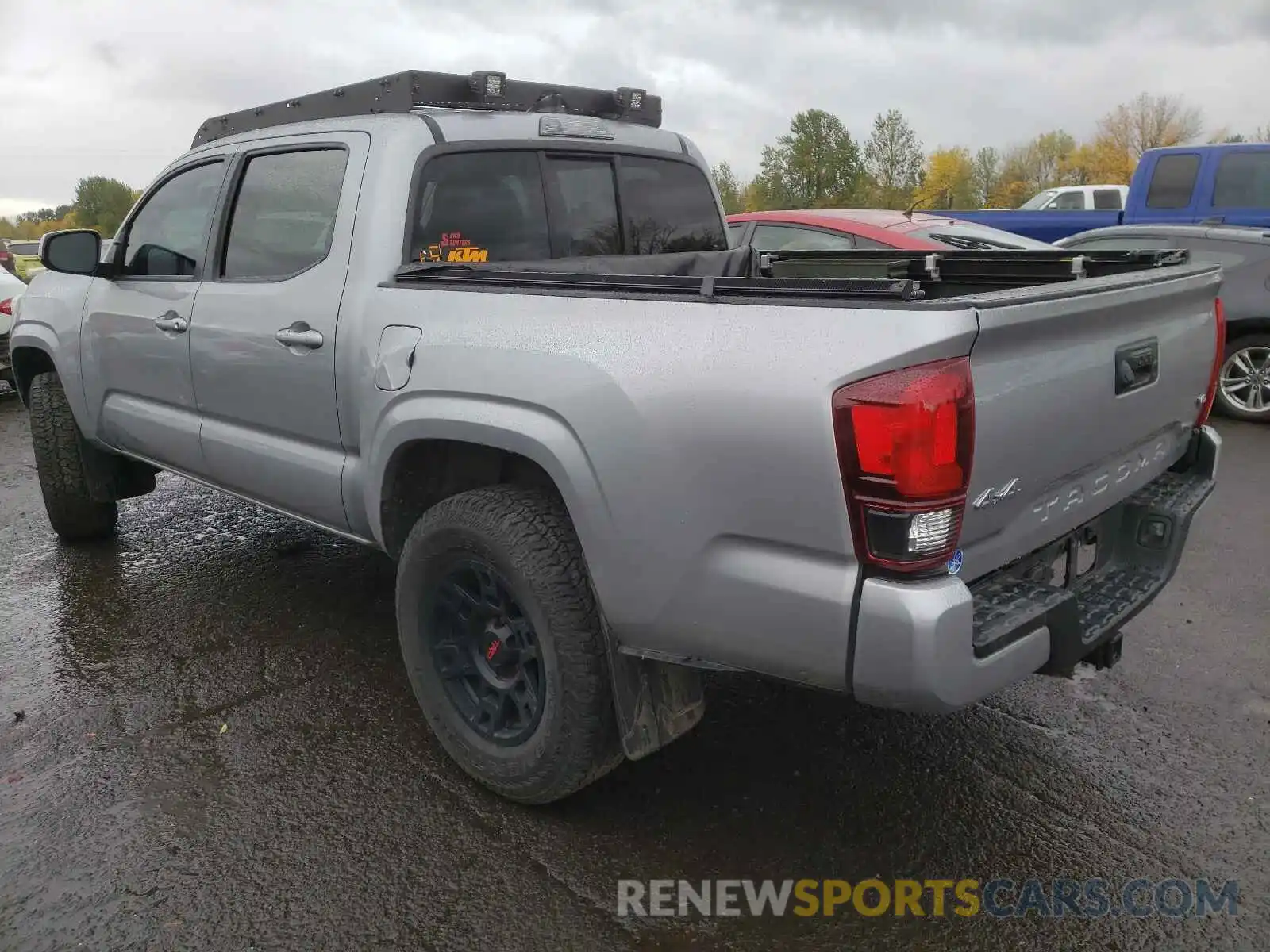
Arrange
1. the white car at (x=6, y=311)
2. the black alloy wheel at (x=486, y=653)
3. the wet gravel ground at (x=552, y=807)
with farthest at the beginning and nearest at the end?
the white car at (x=6, y=311)
the black alloy wheel at (x=486, y=653)
the wet gravel ground at (x=552, y=807)

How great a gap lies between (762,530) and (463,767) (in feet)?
4.32

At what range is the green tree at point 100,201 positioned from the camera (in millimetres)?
70750

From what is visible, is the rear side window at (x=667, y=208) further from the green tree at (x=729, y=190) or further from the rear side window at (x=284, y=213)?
the green tree at (x=729, y=190)

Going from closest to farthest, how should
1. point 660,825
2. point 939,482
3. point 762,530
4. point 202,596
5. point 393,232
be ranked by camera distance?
1. point 939,482
2. point 762,530
3. point 660,825
4. point 393,232
5. point 202,596

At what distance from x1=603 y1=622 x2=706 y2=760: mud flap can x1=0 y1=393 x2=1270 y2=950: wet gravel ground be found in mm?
347

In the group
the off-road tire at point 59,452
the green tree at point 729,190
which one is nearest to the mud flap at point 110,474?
the off-road tire at point 59,452

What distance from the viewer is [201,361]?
3.75 m

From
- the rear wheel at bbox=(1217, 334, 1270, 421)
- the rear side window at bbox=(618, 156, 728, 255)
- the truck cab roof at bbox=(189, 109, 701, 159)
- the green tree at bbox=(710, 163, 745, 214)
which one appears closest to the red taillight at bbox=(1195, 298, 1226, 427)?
the rear side window at bbox=(618, 156, 728, 255)

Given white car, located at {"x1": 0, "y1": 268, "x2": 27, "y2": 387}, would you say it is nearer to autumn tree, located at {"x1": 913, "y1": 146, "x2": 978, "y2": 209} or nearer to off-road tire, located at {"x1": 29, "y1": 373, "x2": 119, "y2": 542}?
off-road tire, located at {"x1": 29, "y1": 373, "x2": 119, "y2": 542}

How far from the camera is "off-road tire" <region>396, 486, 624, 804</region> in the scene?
250cm

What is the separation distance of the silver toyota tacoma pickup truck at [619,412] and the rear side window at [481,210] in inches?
0.4

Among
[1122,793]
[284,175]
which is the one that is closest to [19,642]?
[284,175]

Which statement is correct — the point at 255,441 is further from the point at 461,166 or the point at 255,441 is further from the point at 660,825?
the point at 660,825

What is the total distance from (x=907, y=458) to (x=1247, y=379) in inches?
271
